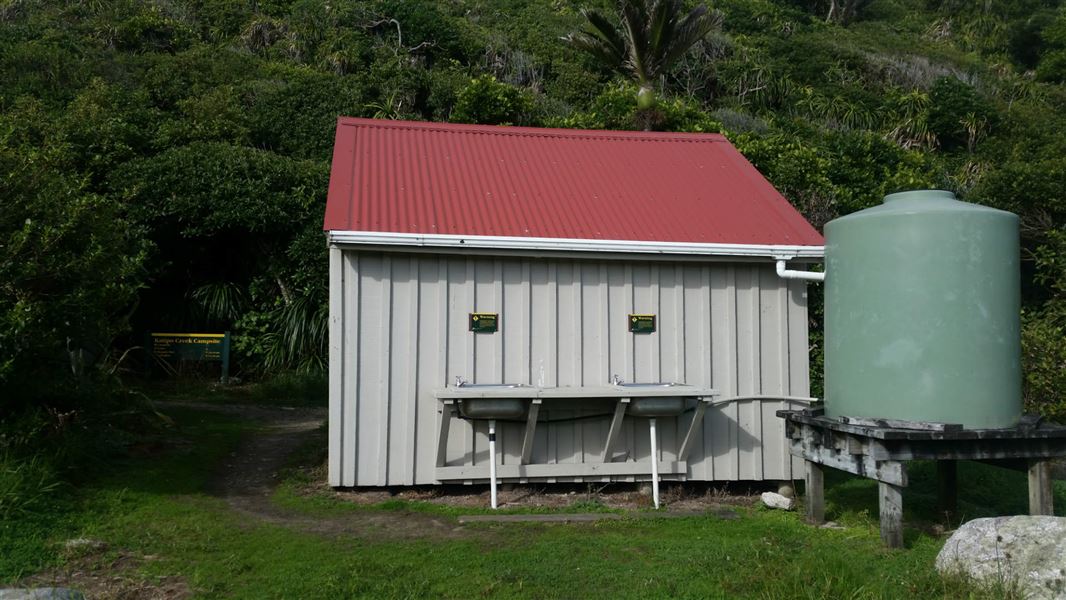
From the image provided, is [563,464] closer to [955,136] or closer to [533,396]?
[533,396]

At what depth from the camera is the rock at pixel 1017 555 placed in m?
5.41

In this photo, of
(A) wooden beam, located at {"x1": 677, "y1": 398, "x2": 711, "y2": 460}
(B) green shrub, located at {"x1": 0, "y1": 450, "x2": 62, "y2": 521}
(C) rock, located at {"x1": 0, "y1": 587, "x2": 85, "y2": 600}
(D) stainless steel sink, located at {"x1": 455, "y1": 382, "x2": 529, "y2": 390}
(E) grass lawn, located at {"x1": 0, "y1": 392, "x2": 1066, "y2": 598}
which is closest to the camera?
(C) rock, located at {"x1": 0, "y1": 587, "x2": 85, "y2": 600}

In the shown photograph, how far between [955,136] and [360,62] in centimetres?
1969

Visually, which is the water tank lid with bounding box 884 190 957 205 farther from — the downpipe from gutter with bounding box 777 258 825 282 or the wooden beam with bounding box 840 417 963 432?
the wooden beam with bounding box 840 417 963 432

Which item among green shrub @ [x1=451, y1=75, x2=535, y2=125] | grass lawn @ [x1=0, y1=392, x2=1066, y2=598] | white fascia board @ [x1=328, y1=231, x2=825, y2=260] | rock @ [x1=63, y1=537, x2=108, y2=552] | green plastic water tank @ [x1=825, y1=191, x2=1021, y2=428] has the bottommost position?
grass lawn @ [x1=0, y1=392, x2=1066, y2=598]

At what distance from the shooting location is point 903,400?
22.6 feet

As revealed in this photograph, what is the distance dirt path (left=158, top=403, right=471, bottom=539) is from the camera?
23.9 ft

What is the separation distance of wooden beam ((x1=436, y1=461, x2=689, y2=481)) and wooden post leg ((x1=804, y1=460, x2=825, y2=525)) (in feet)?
4.31

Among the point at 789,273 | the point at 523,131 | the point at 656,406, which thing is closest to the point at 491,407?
the point at 656,406

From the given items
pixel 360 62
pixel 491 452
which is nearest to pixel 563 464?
pixel 491 452

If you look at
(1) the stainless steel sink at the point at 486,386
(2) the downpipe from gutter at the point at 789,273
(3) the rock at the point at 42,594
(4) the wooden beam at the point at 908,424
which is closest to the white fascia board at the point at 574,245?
(2) the downpipe from gutter at the point at 789,273

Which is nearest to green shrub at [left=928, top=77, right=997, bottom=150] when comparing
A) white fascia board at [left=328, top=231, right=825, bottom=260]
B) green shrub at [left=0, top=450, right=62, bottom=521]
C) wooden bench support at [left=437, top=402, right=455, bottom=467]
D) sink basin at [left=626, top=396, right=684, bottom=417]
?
white fascia board at [left=328, top=231, right=825, bottom=260]

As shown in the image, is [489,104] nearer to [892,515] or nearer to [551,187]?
[551,187]

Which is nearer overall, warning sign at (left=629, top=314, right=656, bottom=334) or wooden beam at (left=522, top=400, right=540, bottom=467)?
wooden beam at (left=522, top=400, right=540, bottom=467)
